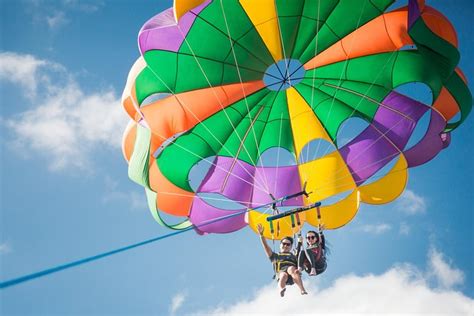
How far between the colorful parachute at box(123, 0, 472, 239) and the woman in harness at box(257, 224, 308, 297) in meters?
0.26

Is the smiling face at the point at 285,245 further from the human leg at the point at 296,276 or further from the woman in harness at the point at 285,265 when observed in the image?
the human leg at the point at 296,276

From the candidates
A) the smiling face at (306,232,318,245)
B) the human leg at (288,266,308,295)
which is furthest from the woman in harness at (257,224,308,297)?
the smiling face at (306,232,318,245)

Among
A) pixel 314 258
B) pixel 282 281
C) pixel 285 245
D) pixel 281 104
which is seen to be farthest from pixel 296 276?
pixel 281 104

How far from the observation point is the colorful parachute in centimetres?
706

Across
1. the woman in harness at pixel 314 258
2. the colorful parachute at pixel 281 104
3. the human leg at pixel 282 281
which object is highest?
the colorful parachute at pixel 281 104

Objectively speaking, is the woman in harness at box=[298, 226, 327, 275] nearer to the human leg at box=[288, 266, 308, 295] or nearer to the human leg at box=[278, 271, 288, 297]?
the human leg at box=[288, 266, 308, 295]

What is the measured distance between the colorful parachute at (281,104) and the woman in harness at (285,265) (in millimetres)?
263

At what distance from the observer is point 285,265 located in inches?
261

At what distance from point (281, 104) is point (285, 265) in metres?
2.81

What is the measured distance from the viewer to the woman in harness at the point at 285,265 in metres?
6.45

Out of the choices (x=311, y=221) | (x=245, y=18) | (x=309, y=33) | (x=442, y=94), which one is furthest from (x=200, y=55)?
(x=442, y=94)

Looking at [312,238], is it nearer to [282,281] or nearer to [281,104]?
[282,281]

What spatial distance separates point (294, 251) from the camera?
6730mm

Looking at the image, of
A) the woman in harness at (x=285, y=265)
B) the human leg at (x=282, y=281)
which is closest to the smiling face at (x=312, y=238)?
the woman in harness at (x=285, y=265)
